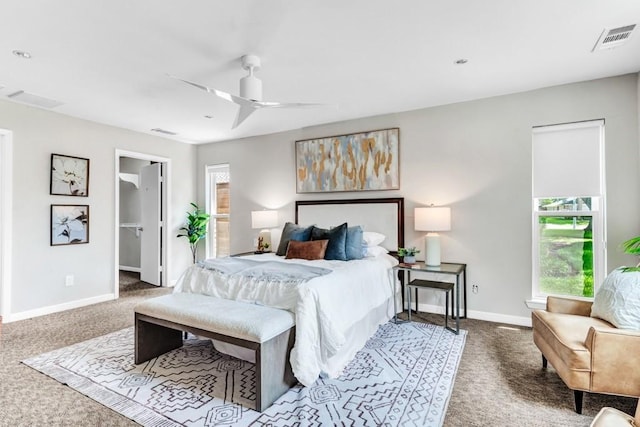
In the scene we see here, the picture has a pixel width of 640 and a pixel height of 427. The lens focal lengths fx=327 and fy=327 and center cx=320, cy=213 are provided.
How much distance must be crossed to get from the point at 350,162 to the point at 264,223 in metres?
1.59

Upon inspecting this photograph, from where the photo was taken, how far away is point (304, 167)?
4.89 m

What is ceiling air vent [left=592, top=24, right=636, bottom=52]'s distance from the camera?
7.78 ft

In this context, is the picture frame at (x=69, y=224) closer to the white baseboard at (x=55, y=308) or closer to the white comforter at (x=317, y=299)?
the white baseboard at (x=55, y=308)

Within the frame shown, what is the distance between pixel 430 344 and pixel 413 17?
8.97 feet

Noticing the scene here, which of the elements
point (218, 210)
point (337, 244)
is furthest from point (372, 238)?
point (218, 210)

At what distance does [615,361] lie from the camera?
188 cm

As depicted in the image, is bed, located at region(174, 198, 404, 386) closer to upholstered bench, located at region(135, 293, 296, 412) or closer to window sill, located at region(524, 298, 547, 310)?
upholstered bench, located at region(135, 293, 296, 412)

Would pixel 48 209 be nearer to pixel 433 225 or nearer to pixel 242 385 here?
pixel 242 385

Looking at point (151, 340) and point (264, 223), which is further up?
point (264, 223)

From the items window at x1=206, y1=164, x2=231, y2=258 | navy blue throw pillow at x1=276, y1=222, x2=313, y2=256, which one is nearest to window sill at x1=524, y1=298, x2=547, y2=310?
navy blue throw pillow at x1=276, y1=222, x2=313, y2=256

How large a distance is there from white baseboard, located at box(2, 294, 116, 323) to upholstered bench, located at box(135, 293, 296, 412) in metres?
2.27

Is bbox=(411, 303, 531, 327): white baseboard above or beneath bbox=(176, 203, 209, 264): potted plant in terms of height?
beneath

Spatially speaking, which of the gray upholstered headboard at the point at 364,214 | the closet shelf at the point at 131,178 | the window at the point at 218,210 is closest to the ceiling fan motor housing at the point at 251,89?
the gray upholstered headboard at the point at 364,214

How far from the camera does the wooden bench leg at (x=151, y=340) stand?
2.73m
